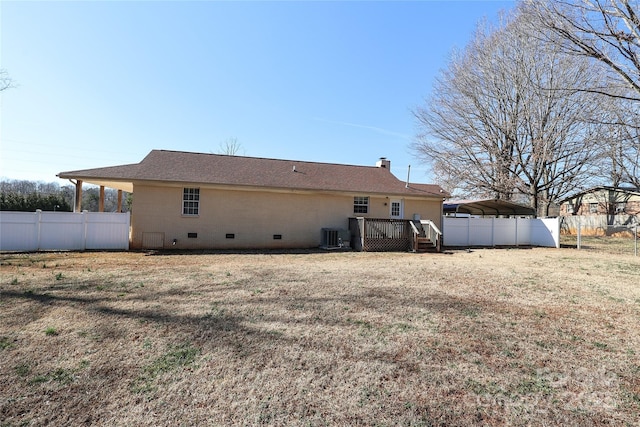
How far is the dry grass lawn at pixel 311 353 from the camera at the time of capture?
251 cm

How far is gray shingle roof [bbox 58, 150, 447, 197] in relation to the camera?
12.5 metres

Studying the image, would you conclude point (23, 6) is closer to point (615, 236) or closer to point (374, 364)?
point (374, 364)

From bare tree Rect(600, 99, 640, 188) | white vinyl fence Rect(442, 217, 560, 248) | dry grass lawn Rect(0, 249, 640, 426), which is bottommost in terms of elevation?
dry grass lawn Rect(0, 249, 640, 426)

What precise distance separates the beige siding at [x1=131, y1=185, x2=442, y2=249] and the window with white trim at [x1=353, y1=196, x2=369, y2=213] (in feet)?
0.67

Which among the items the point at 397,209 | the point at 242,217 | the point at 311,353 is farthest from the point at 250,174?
the point at 311,353

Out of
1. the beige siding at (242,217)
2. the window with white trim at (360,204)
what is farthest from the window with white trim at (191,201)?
the window with white trim at (360,204)

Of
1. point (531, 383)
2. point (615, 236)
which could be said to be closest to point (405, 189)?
point (531, 383)

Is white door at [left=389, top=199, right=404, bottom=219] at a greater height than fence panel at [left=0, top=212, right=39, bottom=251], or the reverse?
white door at [left=389, top=199, right=404, bottom=219]

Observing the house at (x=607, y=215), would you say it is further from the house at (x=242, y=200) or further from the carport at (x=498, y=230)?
the house at (x=242, y=200)

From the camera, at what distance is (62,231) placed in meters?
11.6

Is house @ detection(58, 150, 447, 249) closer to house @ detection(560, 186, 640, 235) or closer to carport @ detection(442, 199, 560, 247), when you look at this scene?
carport @ detection(442, 199, 560, 247)

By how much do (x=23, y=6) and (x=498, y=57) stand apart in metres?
24.8

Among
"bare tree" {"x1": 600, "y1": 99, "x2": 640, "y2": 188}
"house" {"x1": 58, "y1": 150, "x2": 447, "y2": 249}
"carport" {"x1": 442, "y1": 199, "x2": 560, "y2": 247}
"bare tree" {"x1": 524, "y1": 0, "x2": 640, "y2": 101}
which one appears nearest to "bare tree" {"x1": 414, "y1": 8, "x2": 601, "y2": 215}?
"bare tree" {"x1": 600, "y1": 99, "x2": 640, "y2": 188}

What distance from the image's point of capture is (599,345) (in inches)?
151
